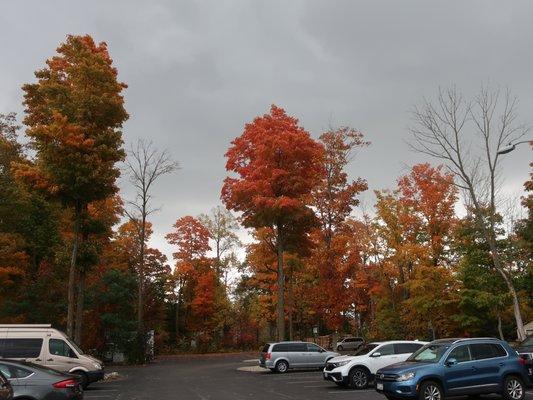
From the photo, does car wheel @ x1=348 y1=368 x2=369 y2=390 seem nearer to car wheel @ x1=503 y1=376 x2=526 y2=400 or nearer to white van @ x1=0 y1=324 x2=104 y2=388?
car wheel @ x1=503 y1=376 x2=526 y2=400

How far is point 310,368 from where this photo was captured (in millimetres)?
28203

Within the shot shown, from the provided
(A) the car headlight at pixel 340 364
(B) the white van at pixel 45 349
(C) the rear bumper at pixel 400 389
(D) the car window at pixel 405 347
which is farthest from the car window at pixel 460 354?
(B) the white van at pixel 45 349

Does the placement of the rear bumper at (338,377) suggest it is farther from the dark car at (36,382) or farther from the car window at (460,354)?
the dark car at (36,382)

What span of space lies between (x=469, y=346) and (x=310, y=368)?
1607 centimetres

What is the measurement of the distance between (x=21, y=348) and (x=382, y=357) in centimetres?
1324

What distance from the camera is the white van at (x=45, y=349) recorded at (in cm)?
1836

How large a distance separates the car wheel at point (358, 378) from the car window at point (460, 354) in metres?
5.62

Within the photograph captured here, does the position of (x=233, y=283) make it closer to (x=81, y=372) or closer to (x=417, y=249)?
(x=417, y=249)

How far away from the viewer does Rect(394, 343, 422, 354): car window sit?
18.4 m

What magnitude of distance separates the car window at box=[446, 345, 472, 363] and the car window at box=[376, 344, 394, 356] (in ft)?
17.8

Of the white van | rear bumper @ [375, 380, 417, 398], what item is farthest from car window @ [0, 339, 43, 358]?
rear bumper @ [375, 380, 417, 398]

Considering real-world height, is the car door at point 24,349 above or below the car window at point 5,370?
above

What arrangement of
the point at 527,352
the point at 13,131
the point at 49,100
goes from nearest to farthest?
the point at 527,352 → the point at 49,100 → the point at 13,131

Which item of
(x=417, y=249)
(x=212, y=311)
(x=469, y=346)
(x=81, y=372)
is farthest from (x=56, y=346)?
(x=212, y=311)
